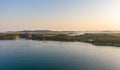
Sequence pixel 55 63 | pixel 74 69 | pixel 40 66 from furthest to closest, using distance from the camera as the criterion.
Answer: pixel 55 63 < pixel 40 66 < pixel 74 69

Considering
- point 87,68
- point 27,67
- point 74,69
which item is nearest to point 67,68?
point 74,69

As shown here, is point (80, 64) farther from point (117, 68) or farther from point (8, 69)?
point (8, 69)

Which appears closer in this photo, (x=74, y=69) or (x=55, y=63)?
(x=74, y=69)

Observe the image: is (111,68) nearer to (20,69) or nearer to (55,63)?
(55,63)

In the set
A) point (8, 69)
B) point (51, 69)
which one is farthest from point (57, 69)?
point (8, 69)

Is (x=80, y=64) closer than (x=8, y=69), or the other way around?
(x=8, y=69)

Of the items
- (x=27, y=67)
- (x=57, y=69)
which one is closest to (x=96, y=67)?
(x=57, y=69)

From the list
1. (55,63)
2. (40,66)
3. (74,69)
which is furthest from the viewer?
(55,63)
